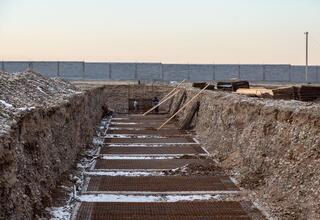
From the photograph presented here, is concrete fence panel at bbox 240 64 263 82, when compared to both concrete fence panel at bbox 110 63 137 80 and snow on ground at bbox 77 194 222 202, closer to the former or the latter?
concrete fence panel at bbox 110 63 137 80

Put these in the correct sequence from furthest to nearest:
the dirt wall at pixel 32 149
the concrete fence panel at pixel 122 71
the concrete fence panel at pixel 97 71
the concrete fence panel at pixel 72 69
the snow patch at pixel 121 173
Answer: the concrete fence panel at pixel 122 71
the concrete fence panel at pixel 97 71
the concrete fence panel at pixel 72 69
the snow patch at pixel 121 173
the dirt wall at pixel 32 149

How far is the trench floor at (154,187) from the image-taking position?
7.58m

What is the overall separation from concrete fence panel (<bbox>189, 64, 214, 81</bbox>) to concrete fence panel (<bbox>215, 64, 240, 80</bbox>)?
0.58m

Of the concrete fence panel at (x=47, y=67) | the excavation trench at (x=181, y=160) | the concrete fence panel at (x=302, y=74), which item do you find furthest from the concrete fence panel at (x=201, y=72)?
the excavation trench at (x=181, y=160)

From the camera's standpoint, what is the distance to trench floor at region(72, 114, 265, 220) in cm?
758

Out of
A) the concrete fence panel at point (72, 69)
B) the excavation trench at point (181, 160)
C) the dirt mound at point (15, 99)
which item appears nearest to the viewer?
the dirt mound at point (15, 99)

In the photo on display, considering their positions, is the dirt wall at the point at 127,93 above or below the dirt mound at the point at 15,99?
below

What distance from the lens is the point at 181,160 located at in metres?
12.0

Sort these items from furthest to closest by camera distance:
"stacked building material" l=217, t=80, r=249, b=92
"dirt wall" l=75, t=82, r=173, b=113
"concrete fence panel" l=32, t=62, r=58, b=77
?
"concrete fence panel" l=32, t=62, r=58, b=77 → "dirt wall" l=75, t=82, r=173, b=113 → "stacked building material" l=217, t=80, r=249, b=92

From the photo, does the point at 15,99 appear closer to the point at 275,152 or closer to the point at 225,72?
the point at 275,152

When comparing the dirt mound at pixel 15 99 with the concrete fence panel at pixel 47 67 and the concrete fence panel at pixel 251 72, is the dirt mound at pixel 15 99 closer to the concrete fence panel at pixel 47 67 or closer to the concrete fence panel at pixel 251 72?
the concrete fence panel at pixel 47 67

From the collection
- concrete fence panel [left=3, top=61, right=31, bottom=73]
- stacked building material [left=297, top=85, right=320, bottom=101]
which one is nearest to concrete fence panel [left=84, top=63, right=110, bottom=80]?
concrete fence panel [left=3, top=61, right=31, bottom=73]

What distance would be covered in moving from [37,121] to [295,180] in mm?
3899

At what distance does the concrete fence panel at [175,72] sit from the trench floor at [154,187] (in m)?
33.8
